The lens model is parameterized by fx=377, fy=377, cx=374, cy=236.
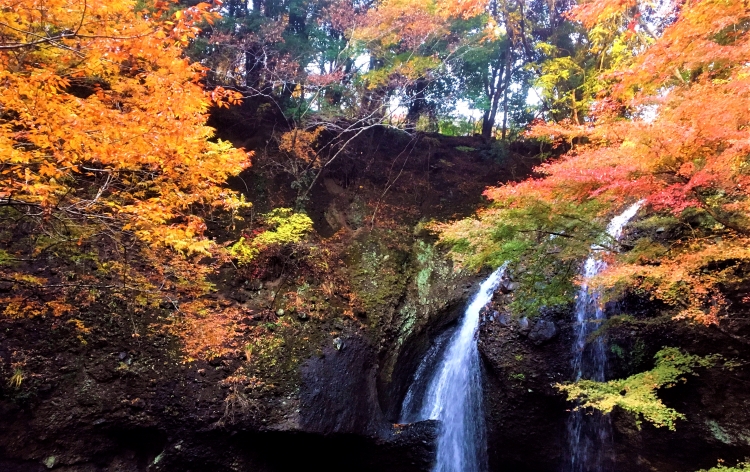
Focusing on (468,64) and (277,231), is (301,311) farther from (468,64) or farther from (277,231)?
(468,64)

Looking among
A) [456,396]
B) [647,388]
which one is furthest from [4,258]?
[647,388]

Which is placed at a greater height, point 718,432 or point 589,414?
point 718,432

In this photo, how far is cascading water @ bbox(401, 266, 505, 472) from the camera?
811cm

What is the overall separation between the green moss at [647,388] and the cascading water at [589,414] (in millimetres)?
1091

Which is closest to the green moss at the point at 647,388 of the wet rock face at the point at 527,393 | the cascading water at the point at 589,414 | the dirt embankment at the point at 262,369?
the cascading water at the point at 589,414

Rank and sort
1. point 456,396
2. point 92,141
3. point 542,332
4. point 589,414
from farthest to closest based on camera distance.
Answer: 1. point 456,396
2. point 542,332
3. point 589,414
4. point 92,141

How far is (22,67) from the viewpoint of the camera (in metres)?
4.46

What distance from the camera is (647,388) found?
5277 mm

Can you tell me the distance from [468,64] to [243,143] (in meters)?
8.91

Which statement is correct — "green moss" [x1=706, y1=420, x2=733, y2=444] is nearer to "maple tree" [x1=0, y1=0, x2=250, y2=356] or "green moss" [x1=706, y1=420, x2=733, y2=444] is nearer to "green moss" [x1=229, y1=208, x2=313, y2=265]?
"maple tree" [x1=0, y1=0, x2=250, y2=356]

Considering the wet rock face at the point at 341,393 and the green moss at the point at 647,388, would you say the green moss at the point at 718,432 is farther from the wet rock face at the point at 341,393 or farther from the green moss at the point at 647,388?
the wet rock face at the point at 341,393

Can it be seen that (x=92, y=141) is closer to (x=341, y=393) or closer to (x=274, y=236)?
(x=274, y=236)

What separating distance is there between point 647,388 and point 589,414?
94.3 inches

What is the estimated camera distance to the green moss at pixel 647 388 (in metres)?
4.90
